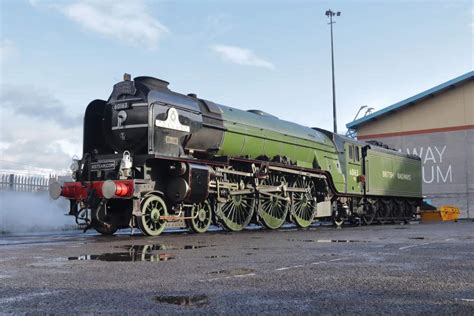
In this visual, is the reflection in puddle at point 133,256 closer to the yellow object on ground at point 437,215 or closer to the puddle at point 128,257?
the puddle at point 128,257

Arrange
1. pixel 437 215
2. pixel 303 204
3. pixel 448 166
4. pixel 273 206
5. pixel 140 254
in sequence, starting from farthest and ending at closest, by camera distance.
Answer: pixel 448 166, pixel 437 215, pixel 303 204, pixel 273 206, pixel 140 254

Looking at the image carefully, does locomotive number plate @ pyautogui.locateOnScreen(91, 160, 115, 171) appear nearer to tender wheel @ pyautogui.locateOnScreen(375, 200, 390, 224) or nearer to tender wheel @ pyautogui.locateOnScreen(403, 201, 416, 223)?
tender wheel @ pyautogui.locateOnScreen(375, 200, 390, 224)

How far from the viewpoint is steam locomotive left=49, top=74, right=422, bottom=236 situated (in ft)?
37.8

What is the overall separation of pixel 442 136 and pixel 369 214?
15.7 metres

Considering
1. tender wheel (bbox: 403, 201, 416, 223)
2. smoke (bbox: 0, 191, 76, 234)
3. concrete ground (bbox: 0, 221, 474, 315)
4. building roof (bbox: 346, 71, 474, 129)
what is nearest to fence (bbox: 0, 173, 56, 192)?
smoke (bbox: 0, 191, 76, 234)

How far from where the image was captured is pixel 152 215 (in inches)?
443

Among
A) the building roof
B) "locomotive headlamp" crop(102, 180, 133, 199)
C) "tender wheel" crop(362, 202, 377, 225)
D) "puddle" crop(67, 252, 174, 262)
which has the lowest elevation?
"puddle" crop(67, 252, 174, 262)

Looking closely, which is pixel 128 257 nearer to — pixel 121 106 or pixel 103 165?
pixel 103 165

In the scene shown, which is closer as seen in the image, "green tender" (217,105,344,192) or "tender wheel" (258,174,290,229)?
"green tender" (217,105,344,192)

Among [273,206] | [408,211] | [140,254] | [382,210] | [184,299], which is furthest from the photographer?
[408,211]

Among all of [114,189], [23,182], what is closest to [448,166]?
[23,182]

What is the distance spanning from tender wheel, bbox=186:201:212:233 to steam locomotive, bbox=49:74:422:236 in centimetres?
3

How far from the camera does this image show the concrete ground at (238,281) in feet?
12.1

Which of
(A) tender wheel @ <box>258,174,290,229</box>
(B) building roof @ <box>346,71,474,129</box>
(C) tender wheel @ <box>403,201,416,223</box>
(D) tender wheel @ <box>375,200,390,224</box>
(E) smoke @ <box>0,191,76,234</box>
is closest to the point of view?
(A) tender wheel @ <box>258,174,290,229</box>
